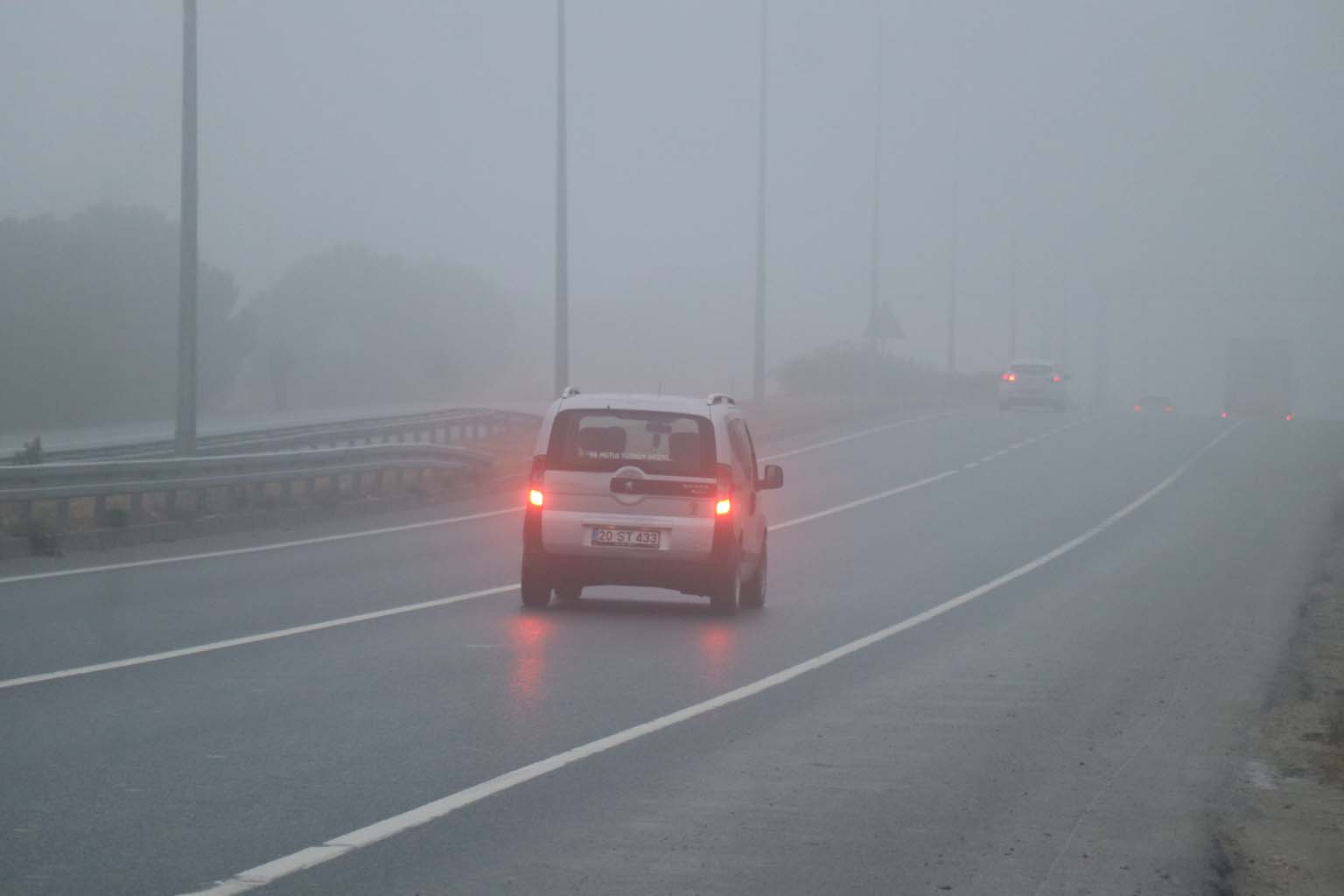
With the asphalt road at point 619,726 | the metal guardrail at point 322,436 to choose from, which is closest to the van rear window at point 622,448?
the asphalt road at point 619,726

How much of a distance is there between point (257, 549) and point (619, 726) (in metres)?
12.0

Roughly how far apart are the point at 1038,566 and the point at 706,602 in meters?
6.09

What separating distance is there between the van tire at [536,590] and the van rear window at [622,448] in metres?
0.92

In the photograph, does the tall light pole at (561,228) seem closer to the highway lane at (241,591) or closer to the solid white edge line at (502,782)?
the highway lane at (241,591)

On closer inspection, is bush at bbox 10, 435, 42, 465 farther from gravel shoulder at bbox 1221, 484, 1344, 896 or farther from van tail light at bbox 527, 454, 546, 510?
gravel shoulder at bbox 1221, 484, 1344, 896

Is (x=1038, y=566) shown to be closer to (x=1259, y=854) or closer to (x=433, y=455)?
(x=433, y=455)

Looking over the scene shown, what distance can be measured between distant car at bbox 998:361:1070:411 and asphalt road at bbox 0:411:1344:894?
147 feet

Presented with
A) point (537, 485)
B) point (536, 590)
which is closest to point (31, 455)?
point (536, 590)

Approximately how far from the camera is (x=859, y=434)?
5225 cm

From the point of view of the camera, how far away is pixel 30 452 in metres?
24.6

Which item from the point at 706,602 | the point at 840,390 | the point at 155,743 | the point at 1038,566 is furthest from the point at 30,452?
the point at 840,390

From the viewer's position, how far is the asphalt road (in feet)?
23.0

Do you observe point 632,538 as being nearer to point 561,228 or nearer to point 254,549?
point 254,549

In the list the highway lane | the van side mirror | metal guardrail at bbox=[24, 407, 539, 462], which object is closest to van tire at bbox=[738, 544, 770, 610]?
the van side mirror
